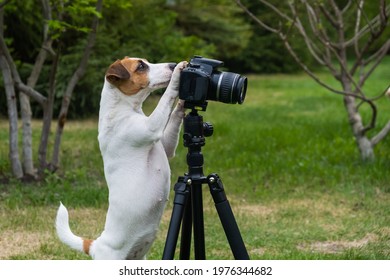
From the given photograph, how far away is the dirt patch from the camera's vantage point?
5.07 m

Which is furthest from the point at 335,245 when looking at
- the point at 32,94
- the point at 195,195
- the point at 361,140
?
the point at 32,94

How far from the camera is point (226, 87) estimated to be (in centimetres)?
325

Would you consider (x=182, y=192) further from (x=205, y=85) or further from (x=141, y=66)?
(x=141, y=66)

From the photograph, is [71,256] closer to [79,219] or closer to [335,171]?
[79,219]

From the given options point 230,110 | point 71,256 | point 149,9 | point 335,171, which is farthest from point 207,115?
point 71,256

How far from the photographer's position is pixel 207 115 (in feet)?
40.9

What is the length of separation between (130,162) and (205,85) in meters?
0.55

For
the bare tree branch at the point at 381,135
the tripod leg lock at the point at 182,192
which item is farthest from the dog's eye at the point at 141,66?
the bare tree branch at the point at 381,135

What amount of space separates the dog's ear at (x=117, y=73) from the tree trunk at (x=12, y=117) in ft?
12.0

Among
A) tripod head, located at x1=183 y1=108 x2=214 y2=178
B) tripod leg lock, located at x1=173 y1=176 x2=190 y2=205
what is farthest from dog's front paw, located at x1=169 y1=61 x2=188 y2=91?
tripod leg lock, located at x1=173 y1=176 x2=190 y2=205

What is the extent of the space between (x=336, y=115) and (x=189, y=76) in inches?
370

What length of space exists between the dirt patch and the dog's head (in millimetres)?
2072

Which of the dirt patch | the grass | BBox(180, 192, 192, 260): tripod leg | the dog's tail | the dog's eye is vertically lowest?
the grass

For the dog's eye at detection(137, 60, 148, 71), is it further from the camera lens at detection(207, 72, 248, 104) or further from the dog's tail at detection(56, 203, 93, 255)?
the dog's tail at detection(56, 203, 93, 255)
